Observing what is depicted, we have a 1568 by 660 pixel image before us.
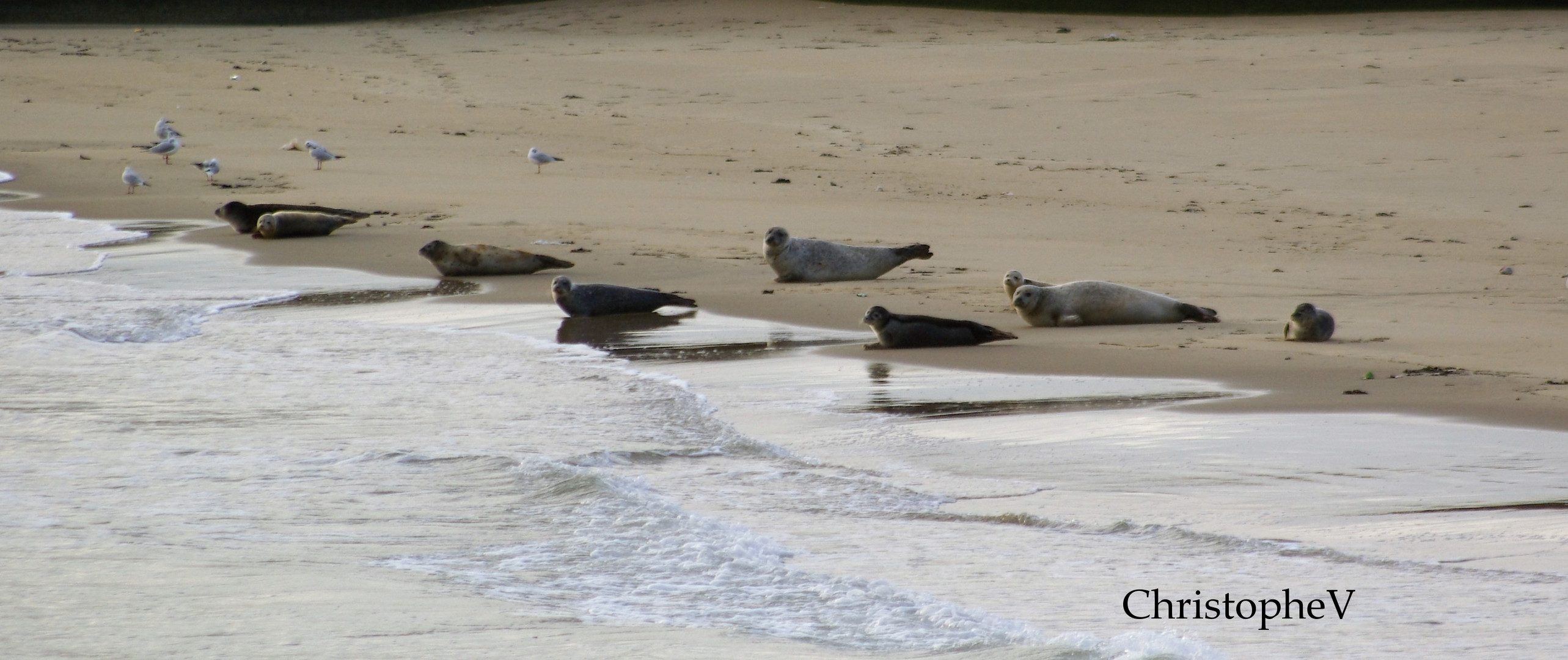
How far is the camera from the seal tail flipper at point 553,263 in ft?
26.9

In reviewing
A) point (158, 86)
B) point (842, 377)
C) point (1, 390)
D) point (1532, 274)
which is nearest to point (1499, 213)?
point (1532, 274)

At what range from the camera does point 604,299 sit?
6.97 meters

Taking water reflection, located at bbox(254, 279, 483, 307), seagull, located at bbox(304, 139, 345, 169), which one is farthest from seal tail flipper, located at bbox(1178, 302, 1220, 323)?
seagull, located at bbox(304, 139, 345, 169)

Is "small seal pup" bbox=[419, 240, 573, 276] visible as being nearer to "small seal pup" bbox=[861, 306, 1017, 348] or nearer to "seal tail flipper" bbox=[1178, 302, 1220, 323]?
"small seal pup" bbox=[861, 306, 1017, 348]

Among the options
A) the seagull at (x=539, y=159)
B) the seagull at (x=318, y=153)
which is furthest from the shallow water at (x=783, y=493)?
the seagull at (x=318, y=153)

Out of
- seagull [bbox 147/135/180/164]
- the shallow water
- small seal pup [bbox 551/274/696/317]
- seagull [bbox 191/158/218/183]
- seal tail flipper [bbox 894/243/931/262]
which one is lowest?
the shallow water

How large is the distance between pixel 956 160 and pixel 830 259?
5.16 m

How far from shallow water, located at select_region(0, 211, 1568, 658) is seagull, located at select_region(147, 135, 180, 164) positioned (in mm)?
8206

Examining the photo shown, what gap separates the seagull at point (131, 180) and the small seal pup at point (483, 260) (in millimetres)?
5182

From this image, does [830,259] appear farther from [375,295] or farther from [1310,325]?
[1310,325]

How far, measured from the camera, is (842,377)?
17.9 feet

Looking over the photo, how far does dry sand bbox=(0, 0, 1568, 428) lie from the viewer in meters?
6.45

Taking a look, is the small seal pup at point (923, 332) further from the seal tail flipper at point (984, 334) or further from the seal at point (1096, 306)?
the seal at point (1096, 306)

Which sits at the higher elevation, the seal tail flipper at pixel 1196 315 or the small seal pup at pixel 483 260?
the seal tail flipper at pixel 1196 315
